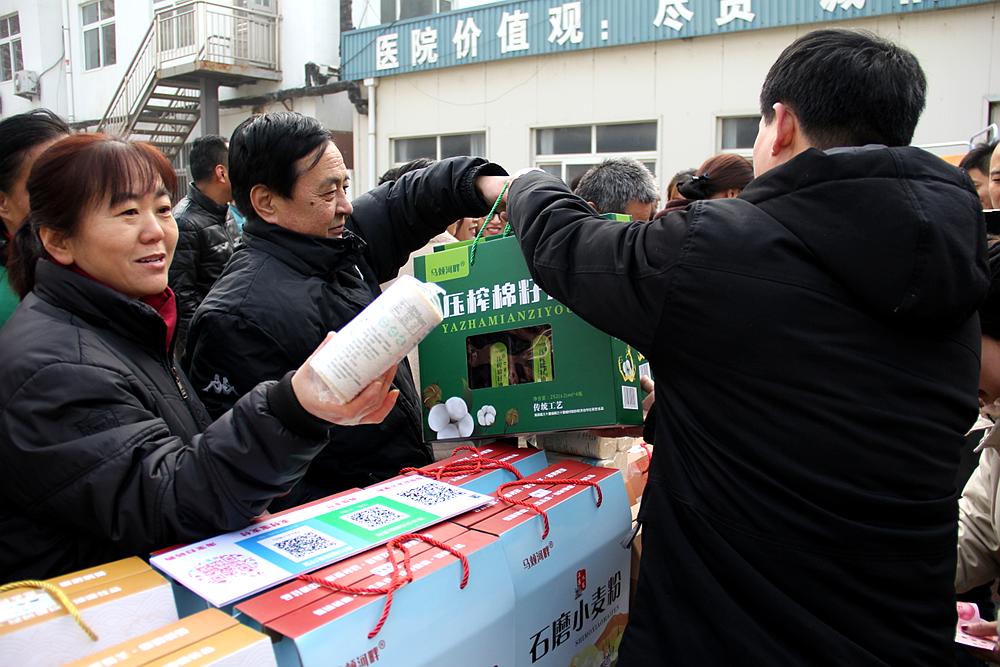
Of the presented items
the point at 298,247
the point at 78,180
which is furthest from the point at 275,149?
the point at 78,180

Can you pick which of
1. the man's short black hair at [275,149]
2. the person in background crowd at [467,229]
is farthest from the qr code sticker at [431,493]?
the person in background crowd at [467,229]

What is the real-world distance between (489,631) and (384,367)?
0.48 m

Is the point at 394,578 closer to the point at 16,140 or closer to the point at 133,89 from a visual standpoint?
the point at 16,140

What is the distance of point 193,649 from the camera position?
2.81ft

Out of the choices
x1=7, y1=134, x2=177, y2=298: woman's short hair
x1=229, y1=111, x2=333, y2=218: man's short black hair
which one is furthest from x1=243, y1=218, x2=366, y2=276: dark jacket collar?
x1=7, y1=134, x2=177, y2=298: woman's short hair

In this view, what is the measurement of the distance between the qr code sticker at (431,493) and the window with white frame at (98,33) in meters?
16.0

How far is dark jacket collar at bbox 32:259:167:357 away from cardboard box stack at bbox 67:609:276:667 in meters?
0.63

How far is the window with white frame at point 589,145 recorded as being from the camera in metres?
9.28

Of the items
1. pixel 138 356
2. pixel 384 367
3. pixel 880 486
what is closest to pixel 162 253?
pixel 138 356

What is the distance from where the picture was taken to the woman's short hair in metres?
1.35

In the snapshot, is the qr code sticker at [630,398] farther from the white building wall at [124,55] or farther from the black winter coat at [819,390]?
the white building wall at [124,55]

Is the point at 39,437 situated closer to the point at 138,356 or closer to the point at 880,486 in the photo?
the point at 138,356

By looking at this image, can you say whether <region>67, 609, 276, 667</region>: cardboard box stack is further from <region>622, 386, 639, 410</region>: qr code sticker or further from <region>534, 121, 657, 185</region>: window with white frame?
<region>534, 121, 657, 185</region>: window with white frame

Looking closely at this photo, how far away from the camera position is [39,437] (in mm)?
1113
